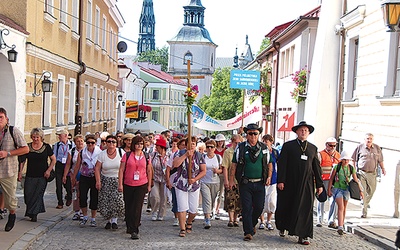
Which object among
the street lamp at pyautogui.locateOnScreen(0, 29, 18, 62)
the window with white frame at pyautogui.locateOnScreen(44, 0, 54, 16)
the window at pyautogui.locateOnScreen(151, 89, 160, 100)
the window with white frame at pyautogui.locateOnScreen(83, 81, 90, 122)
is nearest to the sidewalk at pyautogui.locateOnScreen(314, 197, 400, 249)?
the street lamp at pyautogui.locateOnScreen(0, 29, 18, 62)

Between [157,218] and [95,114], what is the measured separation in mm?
16688

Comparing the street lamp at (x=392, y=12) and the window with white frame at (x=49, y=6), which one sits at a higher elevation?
the window with white frame at (x=49, y=6)

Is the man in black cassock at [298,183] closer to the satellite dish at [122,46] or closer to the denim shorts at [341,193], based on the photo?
the denim shorts at [341,193]

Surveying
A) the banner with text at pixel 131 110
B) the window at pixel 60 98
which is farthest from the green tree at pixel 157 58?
the window at pixel 60 98

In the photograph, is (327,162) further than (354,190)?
Yes

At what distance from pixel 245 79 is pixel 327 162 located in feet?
77.8

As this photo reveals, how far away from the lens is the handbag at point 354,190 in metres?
12.2

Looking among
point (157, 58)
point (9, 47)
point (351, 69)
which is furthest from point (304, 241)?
point (157, 58)

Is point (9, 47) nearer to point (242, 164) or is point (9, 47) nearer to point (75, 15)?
point (242, 164)

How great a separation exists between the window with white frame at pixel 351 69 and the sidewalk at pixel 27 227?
373 inches

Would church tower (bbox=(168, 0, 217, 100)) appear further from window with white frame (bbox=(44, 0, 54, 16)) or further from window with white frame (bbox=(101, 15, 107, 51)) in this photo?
window with white frame (bbox=(44, 0, 54, 16))

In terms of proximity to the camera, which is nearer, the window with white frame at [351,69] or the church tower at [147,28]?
the window with white frame at [351,69]

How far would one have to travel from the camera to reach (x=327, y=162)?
522 inches

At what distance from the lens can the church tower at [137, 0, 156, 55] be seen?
17700 cm
